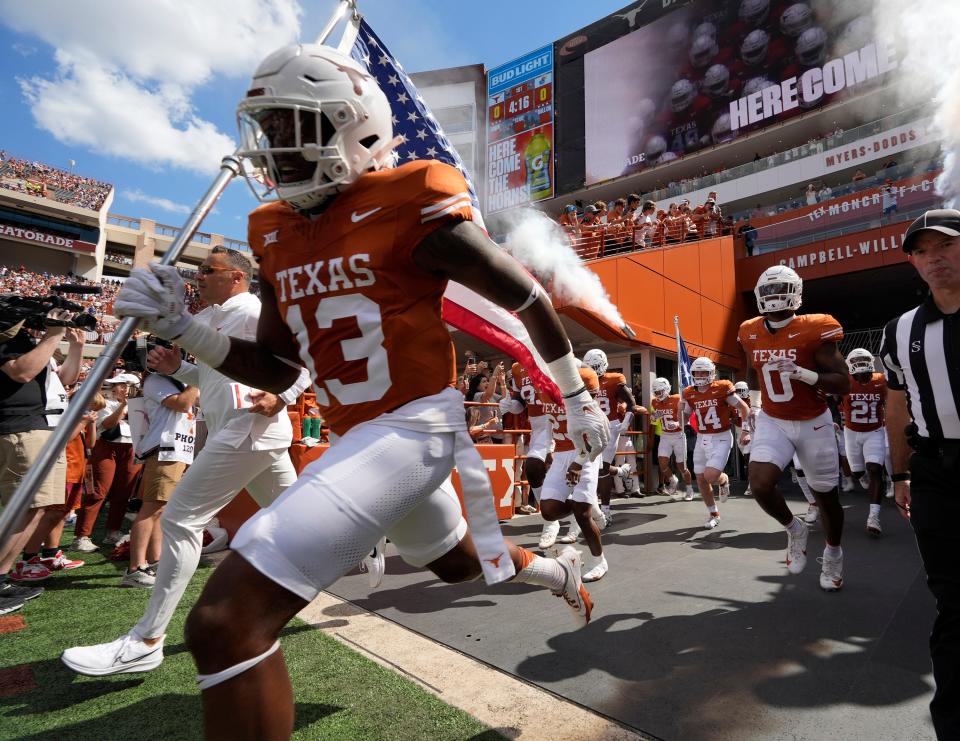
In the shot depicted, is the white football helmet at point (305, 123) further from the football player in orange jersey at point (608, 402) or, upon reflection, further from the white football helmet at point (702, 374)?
the white football helmet at point (702, 374)

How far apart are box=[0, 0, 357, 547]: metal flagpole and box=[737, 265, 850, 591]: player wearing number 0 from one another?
4015mm

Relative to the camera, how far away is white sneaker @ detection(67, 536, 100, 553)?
6074 millimetres

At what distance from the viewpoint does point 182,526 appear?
299 centimetres

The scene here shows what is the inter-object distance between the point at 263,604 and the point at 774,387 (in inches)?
179

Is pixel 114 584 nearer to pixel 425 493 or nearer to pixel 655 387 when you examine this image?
pixel 425 493

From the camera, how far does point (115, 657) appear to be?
2791mm

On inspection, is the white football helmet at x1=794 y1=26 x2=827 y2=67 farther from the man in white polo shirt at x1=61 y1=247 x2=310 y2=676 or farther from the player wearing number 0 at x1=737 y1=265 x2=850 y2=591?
the man in white polo shirt at x1=61 y1=247 x2=310 y2=676

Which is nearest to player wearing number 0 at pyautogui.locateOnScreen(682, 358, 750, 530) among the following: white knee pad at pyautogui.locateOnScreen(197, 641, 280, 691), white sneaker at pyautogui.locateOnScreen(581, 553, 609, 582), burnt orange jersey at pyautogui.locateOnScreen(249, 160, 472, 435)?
white sneaker at pyautogui.locateOnScreen(581, 553, 609, 582)

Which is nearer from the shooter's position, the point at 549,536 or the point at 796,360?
the point at 796,360

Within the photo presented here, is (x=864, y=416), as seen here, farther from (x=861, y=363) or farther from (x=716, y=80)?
(x=716, y=80)

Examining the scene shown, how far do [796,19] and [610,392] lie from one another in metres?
28.7

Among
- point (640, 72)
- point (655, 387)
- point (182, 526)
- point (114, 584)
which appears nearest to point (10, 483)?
point (114, 584)

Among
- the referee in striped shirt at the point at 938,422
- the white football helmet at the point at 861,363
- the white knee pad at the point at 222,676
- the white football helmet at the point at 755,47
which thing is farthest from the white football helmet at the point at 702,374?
the white football helmet at the point at 755,47

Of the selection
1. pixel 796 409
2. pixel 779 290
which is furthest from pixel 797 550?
pixel 779 290
